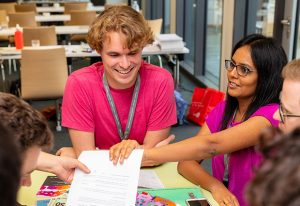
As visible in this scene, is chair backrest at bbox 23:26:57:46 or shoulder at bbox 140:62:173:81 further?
chair backrest at bbox 23:26:57:46

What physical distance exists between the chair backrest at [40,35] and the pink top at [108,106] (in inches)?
140

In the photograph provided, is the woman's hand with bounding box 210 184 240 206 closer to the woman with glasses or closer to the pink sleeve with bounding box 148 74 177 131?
the woman with glasses

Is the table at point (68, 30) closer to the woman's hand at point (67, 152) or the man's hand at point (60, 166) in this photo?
the woman's hand at point (67, 152)

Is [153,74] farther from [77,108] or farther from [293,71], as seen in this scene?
[293,71]

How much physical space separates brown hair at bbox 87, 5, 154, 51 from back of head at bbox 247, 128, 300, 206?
1.53 m

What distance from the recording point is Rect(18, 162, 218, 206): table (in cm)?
170

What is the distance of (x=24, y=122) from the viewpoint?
96cm

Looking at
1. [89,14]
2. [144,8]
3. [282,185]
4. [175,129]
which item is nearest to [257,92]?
[282,185]

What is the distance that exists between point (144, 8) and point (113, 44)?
32.1 ft

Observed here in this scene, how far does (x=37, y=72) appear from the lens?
4.35 m

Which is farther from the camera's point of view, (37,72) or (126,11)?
(37,72)

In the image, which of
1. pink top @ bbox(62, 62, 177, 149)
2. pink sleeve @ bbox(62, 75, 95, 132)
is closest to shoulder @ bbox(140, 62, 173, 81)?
pink top @ bbox(62, 62, 177, 149)

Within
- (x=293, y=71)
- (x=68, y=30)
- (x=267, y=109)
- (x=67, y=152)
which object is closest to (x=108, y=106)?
(x=67, y=152)

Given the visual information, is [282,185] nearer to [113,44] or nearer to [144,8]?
[113,44]
